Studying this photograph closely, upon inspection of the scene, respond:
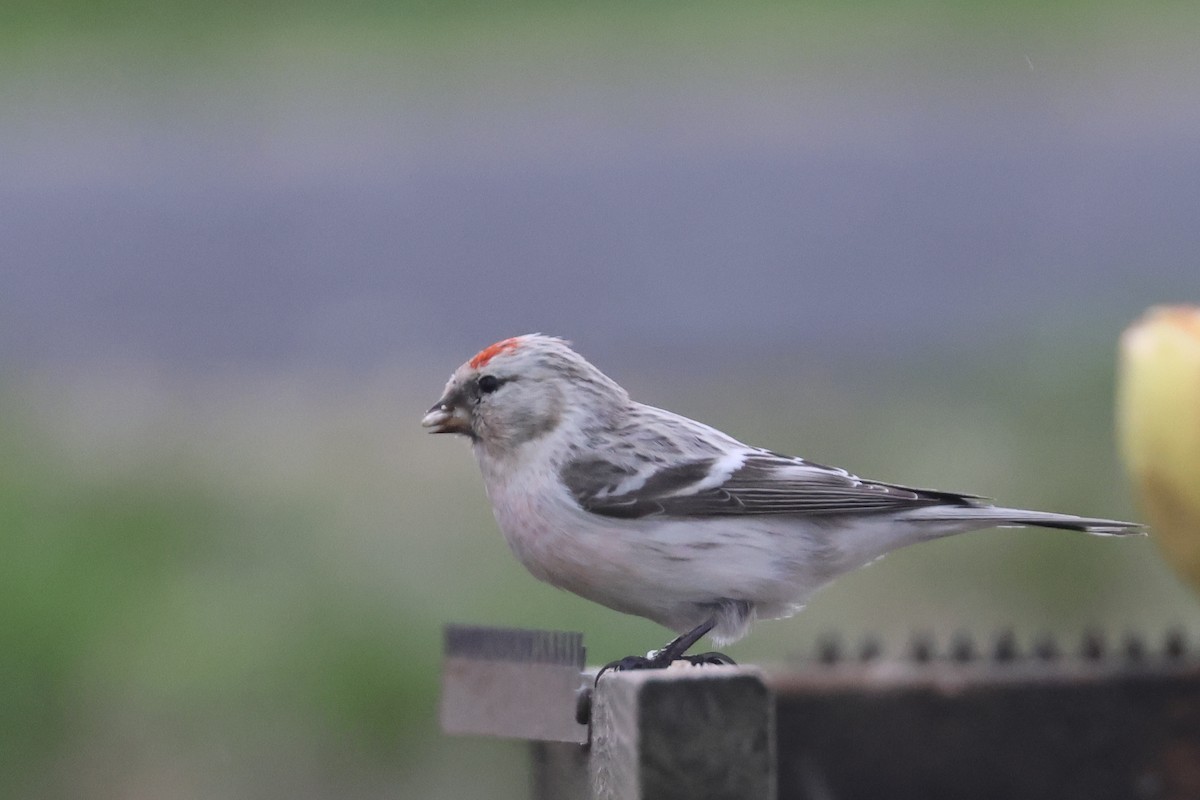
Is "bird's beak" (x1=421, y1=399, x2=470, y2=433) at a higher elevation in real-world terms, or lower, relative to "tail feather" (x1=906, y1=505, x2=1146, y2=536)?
higher

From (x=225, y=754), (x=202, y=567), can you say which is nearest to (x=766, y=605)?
(x=225, y=754)

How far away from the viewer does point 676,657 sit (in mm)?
3053

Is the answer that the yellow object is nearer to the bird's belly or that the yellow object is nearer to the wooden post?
the bird's belly

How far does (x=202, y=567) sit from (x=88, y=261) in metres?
5.62

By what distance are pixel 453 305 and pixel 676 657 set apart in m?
6.82

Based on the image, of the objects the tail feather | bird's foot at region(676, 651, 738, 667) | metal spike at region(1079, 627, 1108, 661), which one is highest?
the tail feather

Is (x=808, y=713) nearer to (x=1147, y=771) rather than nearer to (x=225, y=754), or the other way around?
(x=1147, y=771)

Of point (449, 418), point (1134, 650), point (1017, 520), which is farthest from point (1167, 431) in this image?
point (449, 418)

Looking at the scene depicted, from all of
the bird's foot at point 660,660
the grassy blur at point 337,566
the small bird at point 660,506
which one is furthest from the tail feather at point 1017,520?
the grassy blur at point 337,566

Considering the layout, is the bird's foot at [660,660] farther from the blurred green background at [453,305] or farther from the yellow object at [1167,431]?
the blurred green background at [453,305]

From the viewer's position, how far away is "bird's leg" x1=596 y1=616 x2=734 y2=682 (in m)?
2.84

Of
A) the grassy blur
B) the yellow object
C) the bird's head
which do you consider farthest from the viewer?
the grassy blur

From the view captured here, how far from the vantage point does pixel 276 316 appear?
9844 mm

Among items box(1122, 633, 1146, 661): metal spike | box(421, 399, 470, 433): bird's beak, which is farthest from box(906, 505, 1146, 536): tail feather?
box(421, 399, 470, 433): bird's beak
